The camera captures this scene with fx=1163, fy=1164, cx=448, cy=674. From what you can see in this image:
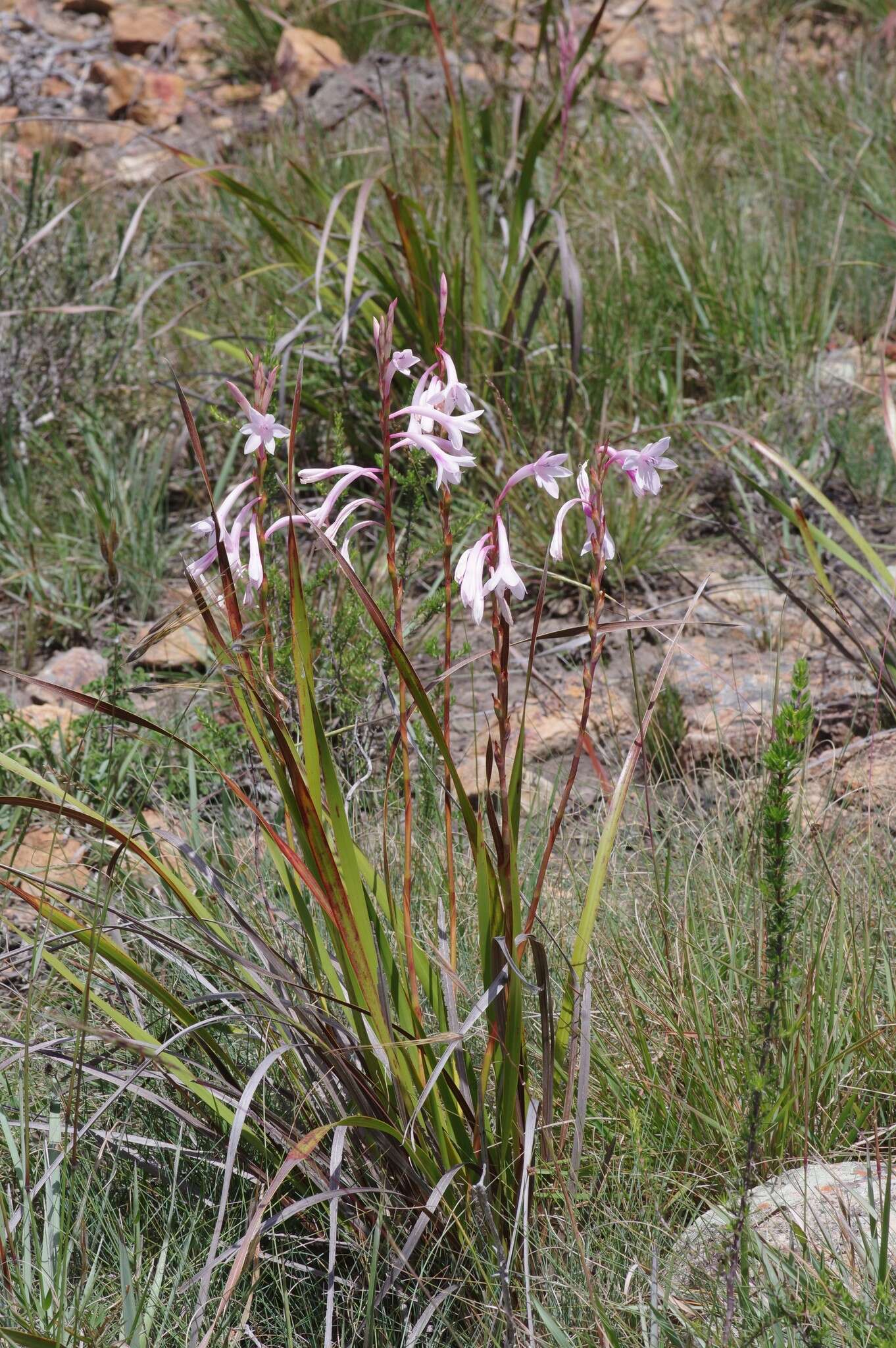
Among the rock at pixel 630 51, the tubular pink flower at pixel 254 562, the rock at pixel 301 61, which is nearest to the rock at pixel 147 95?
the rock at pixel 301 61

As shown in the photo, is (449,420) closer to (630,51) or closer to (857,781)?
(857,781)

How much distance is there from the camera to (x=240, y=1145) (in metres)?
1.52

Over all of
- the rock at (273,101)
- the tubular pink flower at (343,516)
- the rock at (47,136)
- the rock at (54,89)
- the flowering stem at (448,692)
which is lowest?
the flowering stem at (448,692)

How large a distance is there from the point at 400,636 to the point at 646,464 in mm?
353

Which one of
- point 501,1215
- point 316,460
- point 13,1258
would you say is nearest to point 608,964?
point 501,1215

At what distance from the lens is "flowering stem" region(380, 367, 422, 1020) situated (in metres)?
1.23

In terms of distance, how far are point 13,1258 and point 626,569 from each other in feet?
7.41

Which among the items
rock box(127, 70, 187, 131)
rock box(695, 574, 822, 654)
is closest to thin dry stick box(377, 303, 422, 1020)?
rock box(695, 574, 822, 654)

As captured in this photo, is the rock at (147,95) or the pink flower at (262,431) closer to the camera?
the pink flower at (262,431)

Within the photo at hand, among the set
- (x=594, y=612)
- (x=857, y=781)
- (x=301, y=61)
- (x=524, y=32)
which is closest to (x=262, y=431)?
(x=594, y=612)

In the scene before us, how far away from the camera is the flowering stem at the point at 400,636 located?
123 cm

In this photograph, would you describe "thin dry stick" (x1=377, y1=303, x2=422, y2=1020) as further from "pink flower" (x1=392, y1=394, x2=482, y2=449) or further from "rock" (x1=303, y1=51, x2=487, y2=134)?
"rock" (x1=303, y1=51, x2=487, y2=134)

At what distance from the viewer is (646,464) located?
122cm

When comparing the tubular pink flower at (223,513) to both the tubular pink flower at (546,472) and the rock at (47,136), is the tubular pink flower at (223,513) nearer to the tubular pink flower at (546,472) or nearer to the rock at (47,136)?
the tubular pink flower at (546,472)
